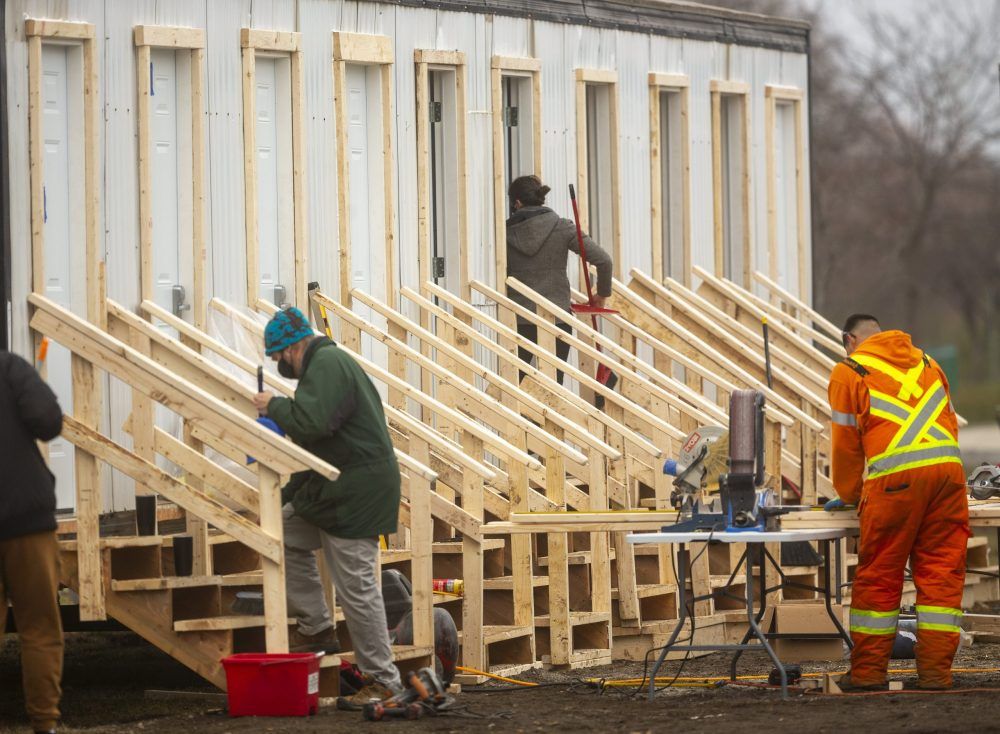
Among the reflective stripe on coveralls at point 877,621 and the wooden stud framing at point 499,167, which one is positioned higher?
the wooden stud framing at point 499,167

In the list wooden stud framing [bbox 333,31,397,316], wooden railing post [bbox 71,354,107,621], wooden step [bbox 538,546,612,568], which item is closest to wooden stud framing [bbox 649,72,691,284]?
A: wooden stud framing [bbox 333,31,397,316]

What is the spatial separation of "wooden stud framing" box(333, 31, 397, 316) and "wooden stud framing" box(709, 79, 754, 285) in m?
4.49

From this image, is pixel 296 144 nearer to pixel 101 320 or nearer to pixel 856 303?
pixel 101 320

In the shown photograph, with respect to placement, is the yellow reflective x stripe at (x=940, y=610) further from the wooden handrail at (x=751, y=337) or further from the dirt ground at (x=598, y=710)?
the wooden handrail at (x=751, y=337)

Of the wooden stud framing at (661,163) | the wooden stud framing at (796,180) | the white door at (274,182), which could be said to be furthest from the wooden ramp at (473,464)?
the wooden stud framing at (796,180)

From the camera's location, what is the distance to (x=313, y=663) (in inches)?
390

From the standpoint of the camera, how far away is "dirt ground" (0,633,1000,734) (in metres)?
9.48

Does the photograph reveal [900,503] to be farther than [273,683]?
Yes

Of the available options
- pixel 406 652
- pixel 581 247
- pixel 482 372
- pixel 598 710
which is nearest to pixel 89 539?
pixel 406 652

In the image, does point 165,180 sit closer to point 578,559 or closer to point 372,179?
point 372,179

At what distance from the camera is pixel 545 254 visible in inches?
594

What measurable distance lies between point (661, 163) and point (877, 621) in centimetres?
772

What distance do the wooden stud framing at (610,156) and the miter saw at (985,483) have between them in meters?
5.02

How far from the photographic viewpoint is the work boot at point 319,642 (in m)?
10.5
